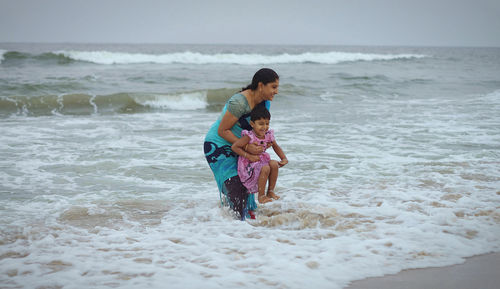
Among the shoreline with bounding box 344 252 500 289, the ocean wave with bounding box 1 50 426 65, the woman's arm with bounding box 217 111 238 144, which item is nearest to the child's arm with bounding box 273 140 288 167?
A: the woman's arm with bounding box 217 111 238 144

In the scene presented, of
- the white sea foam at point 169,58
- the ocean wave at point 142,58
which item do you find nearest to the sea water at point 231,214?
the ocean wave at point 142,58

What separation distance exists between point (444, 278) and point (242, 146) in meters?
1.84

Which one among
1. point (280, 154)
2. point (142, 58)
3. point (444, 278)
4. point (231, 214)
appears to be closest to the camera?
point (444, 278)

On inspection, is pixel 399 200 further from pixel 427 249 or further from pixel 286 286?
pixel 286 286

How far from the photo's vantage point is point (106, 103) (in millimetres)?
14727

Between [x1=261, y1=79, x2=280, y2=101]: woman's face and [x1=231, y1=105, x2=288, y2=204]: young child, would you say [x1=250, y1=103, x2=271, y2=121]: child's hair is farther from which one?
[x1=261, y1=79, x2=280, y2=101]: woman's face

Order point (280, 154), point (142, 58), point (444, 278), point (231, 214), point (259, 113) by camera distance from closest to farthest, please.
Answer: point (444, 278)
point (259, 113)
point (280, 154)
point (231, 214)
point (142, 58)

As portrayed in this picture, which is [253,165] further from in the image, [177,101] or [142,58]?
[142,58]

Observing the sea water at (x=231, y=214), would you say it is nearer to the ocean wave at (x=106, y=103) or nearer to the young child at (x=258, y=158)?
the young child at (x=258, y=158)

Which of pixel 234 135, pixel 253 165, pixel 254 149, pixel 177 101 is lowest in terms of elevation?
pixel 177 101

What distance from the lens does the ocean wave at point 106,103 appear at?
13.7 m

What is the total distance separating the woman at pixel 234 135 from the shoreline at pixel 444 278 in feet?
4.72

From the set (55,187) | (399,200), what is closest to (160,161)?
(55,187)

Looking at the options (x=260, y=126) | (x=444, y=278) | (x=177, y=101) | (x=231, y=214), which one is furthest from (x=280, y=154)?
(x=177, y=101)
